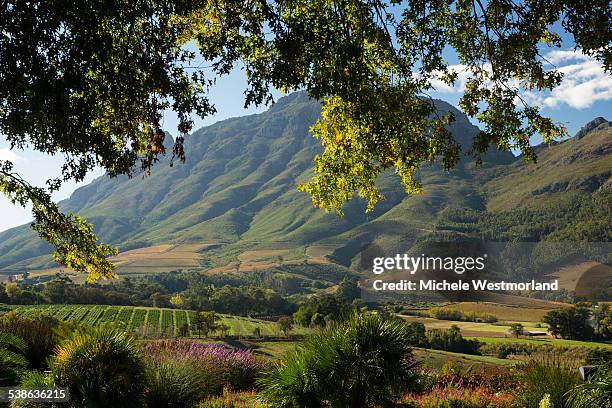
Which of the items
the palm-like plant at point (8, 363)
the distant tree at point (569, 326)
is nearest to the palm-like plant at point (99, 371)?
the palm-like plant at point (8, 363)

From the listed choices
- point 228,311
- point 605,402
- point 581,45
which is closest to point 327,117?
point 581,45

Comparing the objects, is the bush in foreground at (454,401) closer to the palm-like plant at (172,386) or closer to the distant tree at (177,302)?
the palm-like plant at (172,386)

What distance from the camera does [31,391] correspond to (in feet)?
28.1

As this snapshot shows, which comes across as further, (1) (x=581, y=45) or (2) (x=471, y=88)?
(2) (x=471, y=88)

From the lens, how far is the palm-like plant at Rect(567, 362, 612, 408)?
627 centimetres

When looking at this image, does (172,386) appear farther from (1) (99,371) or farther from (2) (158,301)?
(2) (158,301)

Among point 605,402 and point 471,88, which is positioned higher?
point 471,88

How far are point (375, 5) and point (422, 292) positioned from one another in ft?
502

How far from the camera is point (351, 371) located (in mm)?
7805

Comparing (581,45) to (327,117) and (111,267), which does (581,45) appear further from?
(111,267)

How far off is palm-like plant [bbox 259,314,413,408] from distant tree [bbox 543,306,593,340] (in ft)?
306

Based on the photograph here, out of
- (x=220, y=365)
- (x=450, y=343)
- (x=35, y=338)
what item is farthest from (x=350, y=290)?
(x=35, y=338)

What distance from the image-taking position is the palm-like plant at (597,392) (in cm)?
627

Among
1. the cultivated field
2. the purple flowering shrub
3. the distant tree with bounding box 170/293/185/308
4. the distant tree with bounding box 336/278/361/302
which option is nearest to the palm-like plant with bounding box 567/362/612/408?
the purple flowering shrub
